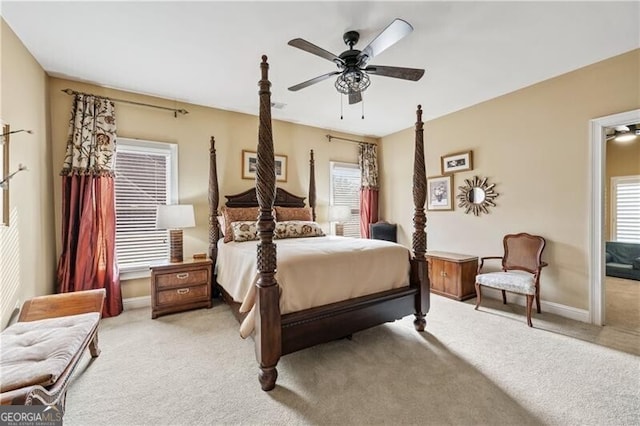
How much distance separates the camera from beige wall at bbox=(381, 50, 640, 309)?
2.87 meters

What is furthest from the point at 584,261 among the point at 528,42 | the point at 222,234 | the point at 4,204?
the point at 4,204

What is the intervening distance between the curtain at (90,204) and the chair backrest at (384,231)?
13.3 feet

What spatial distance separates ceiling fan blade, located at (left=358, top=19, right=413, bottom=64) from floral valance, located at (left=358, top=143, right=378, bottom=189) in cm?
316

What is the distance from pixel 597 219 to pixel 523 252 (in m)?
0.78

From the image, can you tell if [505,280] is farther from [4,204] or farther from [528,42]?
[4,204]

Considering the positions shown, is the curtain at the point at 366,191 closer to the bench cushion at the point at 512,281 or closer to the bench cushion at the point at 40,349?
the bench cushion at the point at 512,281

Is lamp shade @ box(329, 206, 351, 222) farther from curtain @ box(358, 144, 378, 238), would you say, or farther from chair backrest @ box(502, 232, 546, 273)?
chair backrest @ box(502, 232, 546, 273)

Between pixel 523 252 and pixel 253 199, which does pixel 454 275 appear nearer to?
pixel 523 252

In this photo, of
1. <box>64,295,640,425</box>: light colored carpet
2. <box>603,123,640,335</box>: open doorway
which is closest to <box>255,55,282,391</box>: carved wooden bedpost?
<box>64,295,640,425</box>: light colored carpet

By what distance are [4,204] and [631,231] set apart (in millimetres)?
8660

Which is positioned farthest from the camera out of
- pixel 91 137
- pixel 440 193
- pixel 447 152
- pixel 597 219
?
pixel 440 193

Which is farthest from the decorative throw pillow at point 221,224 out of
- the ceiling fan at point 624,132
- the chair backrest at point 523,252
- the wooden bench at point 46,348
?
the ceiling fan at point 624,132

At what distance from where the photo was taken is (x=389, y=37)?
6.31 ft

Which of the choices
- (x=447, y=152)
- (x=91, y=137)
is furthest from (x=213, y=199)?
(x=447, y=152)
